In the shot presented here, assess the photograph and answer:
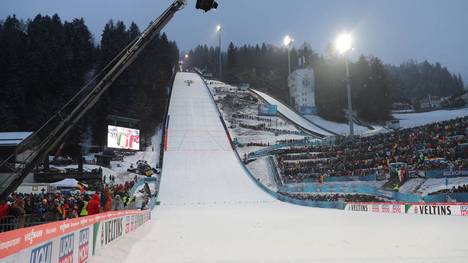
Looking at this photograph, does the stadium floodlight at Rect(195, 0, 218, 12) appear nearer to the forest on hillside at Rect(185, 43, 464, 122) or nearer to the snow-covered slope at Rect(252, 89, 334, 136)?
the snow-covered slope at Rect(252, 89, 334, 136)

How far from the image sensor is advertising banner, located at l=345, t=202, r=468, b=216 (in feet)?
63.1

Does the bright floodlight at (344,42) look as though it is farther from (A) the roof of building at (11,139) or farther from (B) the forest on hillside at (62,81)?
(A) the roof of building at (11,139)

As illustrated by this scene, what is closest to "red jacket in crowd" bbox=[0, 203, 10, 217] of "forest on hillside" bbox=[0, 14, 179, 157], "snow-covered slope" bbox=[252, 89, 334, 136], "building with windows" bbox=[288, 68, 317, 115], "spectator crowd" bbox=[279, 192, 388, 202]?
"spectator crowd" bbox=[279, 192, 388, 202]

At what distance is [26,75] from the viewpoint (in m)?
63.8

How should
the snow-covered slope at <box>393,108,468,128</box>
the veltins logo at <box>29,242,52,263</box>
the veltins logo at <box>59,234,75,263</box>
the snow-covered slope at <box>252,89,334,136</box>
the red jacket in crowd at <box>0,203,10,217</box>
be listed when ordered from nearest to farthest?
the veltins logo at <box>29,242,52,263</box> < the veltins logo at <box>59,234,75,263</box> < the red jacket in crowd at <box>0,203,10,217</box> < the snow-covered slope at <box>252,89,334,136</box> < the snow-covered slope at <box>393,108,468,128</box>

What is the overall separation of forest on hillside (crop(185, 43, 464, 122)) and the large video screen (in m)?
63.3

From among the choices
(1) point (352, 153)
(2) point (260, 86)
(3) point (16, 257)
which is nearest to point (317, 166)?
(1) point (352, 153)

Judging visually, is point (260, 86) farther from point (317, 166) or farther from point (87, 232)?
point (87, 232)

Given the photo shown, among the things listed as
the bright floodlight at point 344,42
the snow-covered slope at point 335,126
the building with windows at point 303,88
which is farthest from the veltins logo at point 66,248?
the building with windows at point 303,88

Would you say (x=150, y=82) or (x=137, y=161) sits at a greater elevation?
(x=150, y=82)

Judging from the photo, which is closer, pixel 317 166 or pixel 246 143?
pixel 317 166

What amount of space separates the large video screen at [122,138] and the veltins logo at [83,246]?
27448 millimetres

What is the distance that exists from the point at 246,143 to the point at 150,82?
29591mm

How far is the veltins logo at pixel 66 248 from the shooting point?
582 centimetres
